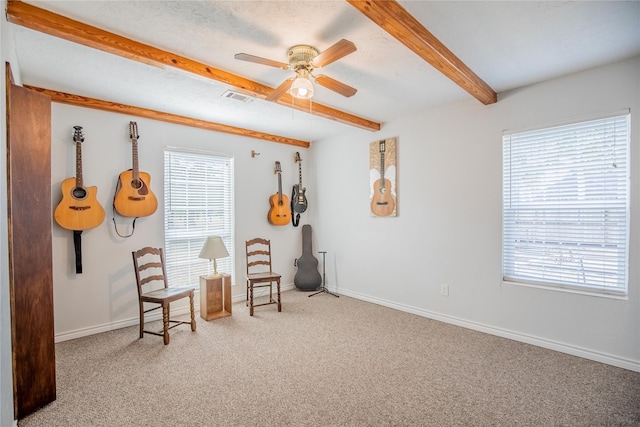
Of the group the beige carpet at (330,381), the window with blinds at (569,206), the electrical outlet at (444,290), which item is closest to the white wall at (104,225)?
the beige carpet at (330,381)

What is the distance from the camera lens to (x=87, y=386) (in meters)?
2.19

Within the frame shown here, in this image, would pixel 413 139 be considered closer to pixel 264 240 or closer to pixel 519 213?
pixel 519 213

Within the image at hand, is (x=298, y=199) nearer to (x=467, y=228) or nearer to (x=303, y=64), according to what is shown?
(x=467, y=228)

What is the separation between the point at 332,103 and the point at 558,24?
6.39 ft

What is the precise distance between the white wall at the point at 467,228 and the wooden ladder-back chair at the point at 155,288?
2.34 m

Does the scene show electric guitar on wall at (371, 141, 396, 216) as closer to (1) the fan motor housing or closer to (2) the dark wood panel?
(1) the fan motor housing

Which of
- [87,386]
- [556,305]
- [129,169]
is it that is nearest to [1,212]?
[87,386]

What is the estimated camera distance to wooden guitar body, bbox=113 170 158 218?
3188 mm

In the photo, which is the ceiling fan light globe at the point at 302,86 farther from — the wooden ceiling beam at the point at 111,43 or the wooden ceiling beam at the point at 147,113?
the wooden ceiling beam at the point at 147,113

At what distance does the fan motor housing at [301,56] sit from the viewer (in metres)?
2.10

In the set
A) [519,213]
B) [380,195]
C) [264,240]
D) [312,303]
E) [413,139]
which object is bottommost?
[312,303]

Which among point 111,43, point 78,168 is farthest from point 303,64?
point 78,168

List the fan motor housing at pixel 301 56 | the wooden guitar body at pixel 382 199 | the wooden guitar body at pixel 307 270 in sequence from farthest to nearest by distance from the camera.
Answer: the wooden guitar body at pixel 307 270 → the wooden guitar body at pixel 382 199 → the fan motor housing at pixel 301 56

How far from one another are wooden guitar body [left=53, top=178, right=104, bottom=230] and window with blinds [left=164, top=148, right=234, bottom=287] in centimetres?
74
